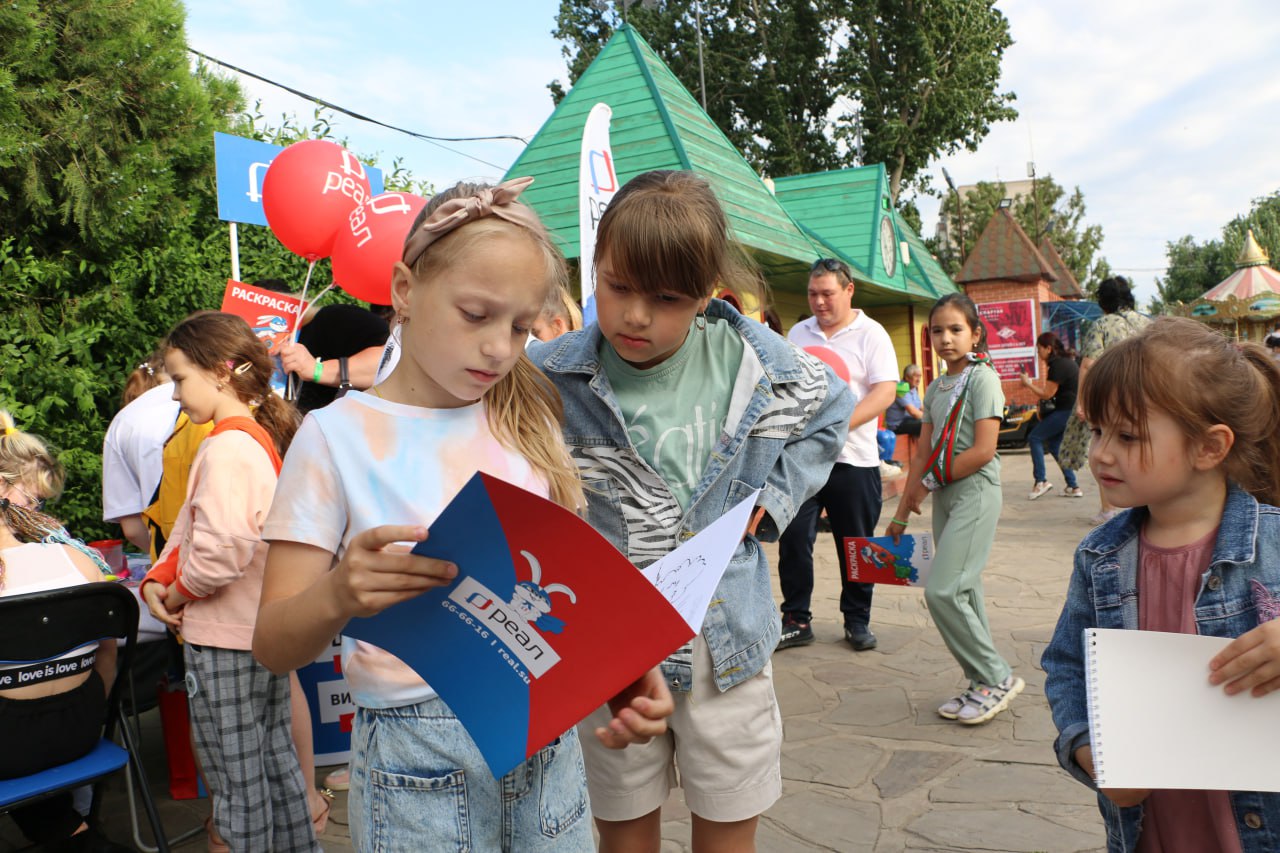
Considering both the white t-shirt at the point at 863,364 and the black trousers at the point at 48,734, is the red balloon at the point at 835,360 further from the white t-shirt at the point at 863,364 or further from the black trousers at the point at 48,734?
the black trousers at the point at 48,734

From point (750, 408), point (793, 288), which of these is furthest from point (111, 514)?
point (793, 288)

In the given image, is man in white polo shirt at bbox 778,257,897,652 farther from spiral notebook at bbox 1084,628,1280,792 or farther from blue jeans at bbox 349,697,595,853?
blue jeans at bbox 349,697,595,853

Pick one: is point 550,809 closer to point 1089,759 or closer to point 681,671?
point 681,671

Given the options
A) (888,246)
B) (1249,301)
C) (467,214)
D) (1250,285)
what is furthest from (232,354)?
(1250,285)

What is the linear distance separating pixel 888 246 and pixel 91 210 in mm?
11620

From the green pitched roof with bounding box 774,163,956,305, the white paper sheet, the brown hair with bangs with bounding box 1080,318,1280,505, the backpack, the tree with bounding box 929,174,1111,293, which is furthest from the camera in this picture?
the tree with bounding box 929,174,1111,293

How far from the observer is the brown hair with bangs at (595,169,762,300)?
170 centimetres

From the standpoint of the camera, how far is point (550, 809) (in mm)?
1473

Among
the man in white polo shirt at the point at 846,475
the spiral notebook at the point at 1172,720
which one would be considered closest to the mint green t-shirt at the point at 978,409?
the man in white polo shirt at the point at 846,475

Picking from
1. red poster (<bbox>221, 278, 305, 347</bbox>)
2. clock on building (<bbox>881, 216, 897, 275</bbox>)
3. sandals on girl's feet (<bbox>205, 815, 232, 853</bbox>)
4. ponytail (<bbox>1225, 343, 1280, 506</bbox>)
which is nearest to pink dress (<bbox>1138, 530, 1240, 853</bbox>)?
ponytail (<bbox>1225, 343, 1280, 506</bbox>)

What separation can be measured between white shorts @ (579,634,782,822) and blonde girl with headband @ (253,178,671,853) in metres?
0.37

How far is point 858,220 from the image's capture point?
14.2 m

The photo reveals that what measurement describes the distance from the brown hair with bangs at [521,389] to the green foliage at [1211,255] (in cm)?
6183

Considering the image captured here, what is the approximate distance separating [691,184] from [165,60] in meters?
5.69
